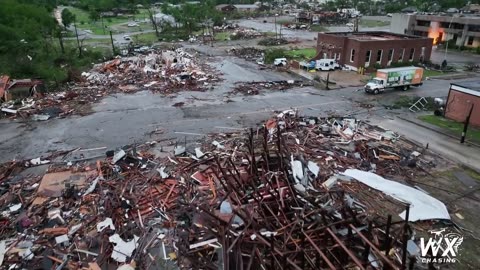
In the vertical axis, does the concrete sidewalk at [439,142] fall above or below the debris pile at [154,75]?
above

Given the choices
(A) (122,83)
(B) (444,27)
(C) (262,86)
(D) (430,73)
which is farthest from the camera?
(B) (444,27)

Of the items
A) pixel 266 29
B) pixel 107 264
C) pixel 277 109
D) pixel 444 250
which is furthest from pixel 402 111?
pixel 266 29

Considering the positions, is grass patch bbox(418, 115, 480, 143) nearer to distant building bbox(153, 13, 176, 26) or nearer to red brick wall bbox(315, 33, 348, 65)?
red brick wall bbox(315, 33, 348, 65)

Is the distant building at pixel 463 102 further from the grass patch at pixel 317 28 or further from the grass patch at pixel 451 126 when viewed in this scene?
the grass patch at pixel 317 28

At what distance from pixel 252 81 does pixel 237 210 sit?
27537 mm

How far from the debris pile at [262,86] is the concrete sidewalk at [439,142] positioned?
488 inches

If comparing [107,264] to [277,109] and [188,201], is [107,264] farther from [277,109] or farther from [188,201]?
[277,109]

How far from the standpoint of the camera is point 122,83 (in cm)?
3825

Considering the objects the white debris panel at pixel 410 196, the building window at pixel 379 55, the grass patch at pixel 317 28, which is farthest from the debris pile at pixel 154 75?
the grass patch at pixel 317 28

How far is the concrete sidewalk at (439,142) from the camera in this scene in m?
20.3

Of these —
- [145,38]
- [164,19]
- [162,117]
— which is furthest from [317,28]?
[162,117]

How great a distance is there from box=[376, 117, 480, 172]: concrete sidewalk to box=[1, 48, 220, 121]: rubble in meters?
18.7

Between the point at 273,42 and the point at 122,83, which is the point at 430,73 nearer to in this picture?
the point at 273,42

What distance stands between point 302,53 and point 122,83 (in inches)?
1133
